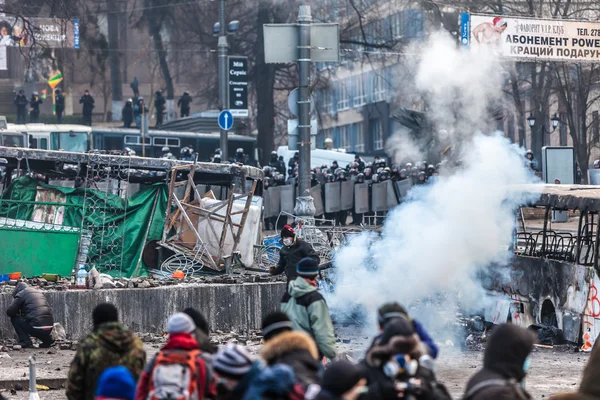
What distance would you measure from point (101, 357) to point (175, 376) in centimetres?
95

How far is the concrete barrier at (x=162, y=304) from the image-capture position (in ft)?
52.6

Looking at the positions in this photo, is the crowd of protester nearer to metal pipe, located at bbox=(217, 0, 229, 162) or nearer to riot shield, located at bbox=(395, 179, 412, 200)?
metal pipe, located at bbox=(217, 0, 229, 162)

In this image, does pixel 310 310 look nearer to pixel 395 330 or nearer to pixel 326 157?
pixel 395 330

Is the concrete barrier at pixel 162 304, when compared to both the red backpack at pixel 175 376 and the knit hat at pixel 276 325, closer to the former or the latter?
the knit hat at pixel 276 325

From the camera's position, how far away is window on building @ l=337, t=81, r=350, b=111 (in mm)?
72312

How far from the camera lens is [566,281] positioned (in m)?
16.0

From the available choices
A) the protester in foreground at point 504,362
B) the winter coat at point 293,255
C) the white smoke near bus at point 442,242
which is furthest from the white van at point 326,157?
the protester in foreground at point 504,362

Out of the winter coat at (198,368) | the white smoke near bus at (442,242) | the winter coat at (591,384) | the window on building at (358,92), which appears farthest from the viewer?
the window on building at (358,92)

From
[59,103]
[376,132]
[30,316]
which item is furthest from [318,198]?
[376,132]

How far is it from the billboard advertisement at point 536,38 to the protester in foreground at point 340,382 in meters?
22.1

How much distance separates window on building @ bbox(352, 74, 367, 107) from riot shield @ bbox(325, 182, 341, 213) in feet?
127

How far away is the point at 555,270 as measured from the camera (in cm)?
1633

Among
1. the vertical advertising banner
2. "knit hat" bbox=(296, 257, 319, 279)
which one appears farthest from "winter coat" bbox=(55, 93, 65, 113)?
"knit hat" bbox=(296, 257, 319, 279)

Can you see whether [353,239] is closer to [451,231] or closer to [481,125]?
[451,231]
